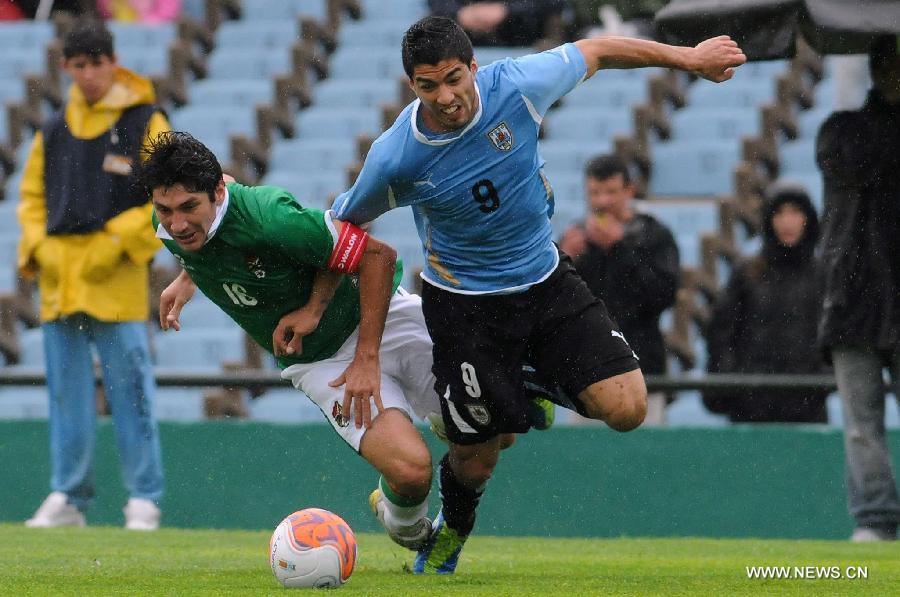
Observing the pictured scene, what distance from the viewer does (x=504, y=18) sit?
1472cm

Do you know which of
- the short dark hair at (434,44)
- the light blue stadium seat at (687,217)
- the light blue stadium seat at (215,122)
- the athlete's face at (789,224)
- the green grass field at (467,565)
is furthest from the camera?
the light blue stadium seat at (215,122)

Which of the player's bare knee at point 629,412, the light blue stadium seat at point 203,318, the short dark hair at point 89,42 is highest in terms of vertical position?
the short dark hair at point 89,42

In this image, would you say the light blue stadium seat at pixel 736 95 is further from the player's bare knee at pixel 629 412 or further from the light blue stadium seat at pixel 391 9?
the player's bare knee at pixel 629 412

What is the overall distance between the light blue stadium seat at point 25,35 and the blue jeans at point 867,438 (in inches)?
428

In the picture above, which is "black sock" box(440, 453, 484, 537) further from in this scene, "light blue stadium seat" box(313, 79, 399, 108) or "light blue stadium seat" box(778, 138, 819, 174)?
"light blue stadium seat" box(313, 79, 399, 108)

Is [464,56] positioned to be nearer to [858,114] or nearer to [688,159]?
[858,114]

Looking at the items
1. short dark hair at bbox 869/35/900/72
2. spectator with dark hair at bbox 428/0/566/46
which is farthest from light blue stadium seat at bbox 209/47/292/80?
short dark hair at bbox 869/35/900/72

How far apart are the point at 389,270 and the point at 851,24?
9.16ft

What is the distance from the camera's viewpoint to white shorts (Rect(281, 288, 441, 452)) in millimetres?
7270

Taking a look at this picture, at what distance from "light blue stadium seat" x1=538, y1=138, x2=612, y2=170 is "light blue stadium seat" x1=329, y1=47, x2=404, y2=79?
7.68 feet

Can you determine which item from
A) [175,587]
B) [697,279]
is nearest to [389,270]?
[175,587]

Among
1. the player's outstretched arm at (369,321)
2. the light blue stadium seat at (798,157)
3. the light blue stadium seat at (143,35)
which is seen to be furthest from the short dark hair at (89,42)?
the light blue stadium seat at (143,35)

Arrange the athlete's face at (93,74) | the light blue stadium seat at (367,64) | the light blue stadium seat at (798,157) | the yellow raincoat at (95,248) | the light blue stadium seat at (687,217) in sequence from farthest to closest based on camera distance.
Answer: the light blue stadium seat at (367,64)
the light blue stadium seat at (798,157)
the light blue stadium seat at (687,217)
the athlete's face at (93,74)
the yellow raincoat at (95,248)

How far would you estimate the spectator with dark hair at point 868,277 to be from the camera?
348 inches
